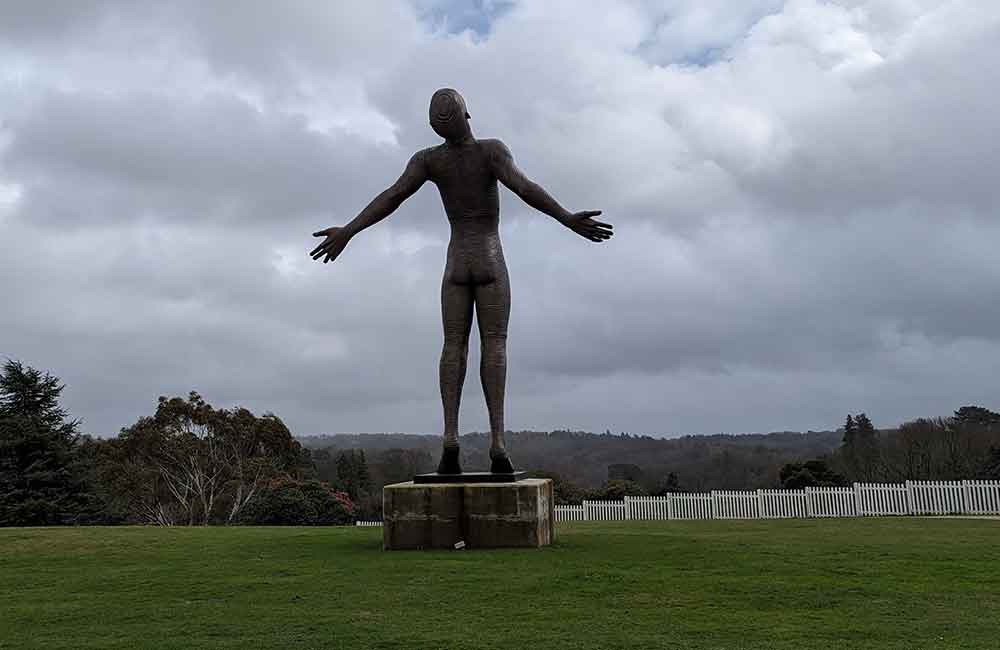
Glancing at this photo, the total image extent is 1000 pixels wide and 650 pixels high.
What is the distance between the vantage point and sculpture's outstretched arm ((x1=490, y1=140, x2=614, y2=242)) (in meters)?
7.74

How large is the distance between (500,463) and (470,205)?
8.41 ft

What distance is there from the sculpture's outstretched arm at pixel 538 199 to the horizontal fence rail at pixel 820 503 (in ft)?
44.9

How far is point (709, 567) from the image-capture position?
5707 millimetres

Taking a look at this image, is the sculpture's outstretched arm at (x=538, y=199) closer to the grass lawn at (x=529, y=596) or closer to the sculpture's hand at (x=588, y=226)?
the sculpture's hand at (x=588, y=226)

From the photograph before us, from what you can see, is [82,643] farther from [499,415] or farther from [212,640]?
[499,415]

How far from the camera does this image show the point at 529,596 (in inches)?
192

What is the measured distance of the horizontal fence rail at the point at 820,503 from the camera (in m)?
19.7

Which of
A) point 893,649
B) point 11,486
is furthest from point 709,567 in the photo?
point 11,486

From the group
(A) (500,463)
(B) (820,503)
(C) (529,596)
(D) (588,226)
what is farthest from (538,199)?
(B) (820,503)

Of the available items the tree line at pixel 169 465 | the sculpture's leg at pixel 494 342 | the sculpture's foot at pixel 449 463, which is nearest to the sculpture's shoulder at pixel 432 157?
the sculpture's leg at pixel 494 342

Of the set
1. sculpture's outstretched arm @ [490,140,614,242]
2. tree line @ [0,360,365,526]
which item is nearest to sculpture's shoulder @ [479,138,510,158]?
sculpture's outstretched arm @ [490,140,614,242]

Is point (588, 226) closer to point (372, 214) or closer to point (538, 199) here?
point (538, 199)

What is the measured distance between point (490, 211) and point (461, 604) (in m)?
4.45

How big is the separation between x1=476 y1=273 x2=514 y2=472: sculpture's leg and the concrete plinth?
0.87 metres
